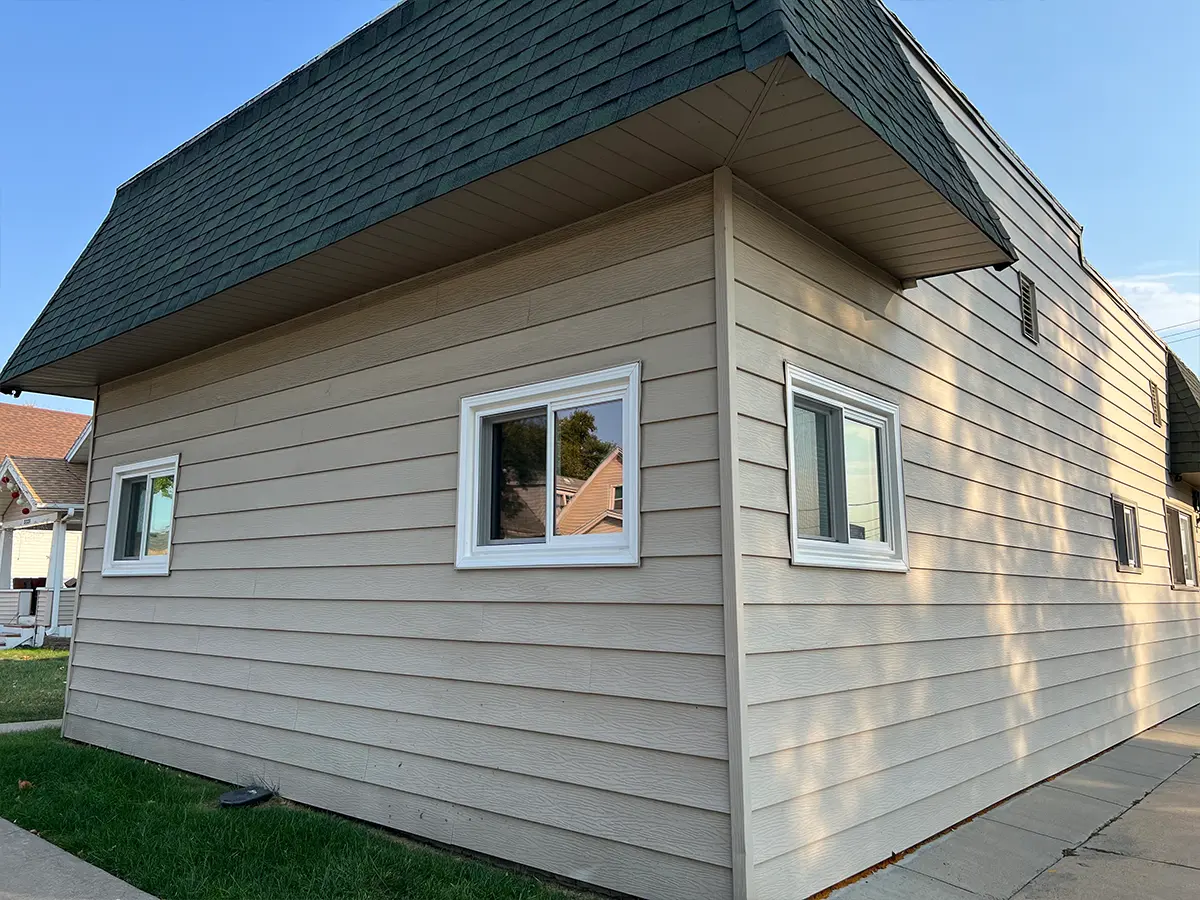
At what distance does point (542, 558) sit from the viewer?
12.4 ft

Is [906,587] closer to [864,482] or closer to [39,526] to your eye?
[864,482]

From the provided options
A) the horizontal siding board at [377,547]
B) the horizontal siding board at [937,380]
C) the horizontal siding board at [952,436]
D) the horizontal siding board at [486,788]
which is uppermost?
the horizontal siding board at [937,380]

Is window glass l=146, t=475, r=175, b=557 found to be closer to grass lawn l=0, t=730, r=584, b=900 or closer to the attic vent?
grass lawn l=0, t=730, r=584, b=900

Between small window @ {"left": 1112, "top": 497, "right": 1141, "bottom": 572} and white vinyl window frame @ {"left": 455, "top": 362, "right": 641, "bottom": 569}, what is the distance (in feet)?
19.8

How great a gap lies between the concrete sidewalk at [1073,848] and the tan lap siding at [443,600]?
107 cm

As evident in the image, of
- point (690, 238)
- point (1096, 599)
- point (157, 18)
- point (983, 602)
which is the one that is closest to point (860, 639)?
point (983, 602)

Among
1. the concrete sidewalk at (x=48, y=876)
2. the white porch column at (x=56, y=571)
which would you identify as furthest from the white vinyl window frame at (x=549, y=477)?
the white porch column at (x=56, y=571)

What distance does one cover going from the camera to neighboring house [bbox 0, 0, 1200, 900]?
3.19 metres

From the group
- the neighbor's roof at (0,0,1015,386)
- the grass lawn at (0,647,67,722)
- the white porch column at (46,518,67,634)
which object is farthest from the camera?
the white porch column at (46,518,67,634)

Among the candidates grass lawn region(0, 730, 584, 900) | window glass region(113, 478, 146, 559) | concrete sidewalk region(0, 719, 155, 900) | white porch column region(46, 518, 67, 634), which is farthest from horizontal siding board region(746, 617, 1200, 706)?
white porch column region(46, 518, 67, 634)

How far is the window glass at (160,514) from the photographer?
21.4 ft

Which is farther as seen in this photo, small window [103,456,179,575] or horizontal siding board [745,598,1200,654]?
small window [103,456,179,575]

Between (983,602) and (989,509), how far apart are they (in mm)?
622

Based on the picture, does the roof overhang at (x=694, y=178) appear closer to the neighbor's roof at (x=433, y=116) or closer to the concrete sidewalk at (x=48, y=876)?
the neighbor's roof at (x=433, y=116)
